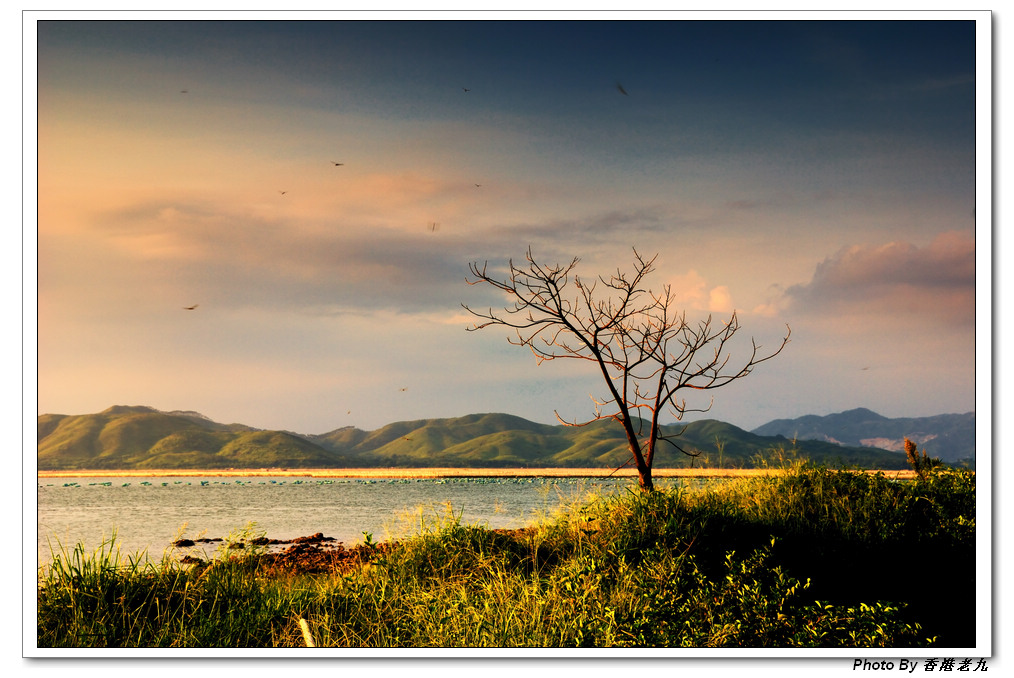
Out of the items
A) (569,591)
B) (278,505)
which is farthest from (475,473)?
(278,505)

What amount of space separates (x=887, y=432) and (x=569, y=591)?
387 cm

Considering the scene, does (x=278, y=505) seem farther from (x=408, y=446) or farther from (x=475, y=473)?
(x=475, y=473)

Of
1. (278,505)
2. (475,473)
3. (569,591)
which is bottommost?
(278,505)

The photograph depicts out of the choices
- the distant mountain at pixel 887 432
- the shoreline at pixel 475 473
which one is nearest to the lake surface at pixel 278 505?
the shoreline at pixel 475 473

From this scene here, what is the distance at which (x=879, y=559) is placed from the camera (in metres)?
4.66

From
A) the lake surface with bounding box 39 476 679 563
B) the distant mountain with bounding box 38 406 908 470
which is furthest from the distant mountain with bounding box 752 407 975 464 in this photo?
the lake surface with bounding box 39 476 679 563

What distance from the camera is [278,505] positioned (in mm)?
7977

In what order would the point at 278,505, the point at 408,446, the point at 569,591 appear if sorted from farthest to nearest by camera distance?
the point at 408,446, the point at 278,505, the point at 569,591

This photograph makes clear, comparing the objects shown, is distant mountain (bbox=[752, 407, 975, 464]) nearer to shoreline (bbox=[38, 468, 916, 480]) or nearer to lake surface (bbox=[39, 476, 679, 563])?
shoreline (bbox=[38, 468, 916, 480])

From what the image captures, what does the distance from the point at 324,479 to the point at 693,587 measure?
6.07 meters

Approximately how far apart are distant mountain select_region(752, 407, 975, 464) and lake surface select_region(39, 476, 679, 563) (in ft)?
7.56

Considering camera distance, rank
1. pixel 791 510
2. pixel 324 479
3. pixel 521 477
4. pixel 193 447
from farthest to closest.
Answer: pixel 193 447, pixel 324 479, pixel 521 477, pixel 791 510
